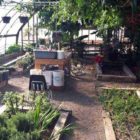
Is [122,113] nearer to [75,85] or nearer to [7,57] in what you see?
[75,85]

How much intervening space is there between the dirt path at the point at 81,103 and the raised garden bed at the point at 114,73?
1.21 ft

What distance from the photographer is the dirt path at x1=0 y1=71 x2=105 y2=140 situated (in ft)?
16.5

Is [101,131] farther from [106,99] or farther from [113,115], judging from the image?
[106,99]

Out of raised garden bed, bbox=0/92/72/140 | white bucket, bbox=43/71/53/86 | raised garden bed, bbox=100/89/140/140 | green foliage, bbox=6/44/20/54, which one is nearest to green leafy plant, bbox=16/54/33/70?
white bucket, bbox=43/71/53/86

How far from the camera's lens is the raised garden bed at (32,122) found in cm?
390

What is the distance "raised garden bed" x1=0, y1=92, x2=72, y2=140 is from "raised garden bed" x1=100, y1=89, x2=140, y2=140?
0.79 metres

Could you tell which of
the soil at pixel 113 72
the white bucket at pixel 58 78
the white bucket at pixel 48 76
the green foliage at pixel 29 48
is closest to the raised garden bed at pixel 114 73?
the soil at pixel 113 72

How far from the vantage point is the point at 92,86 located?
8172 millimetres

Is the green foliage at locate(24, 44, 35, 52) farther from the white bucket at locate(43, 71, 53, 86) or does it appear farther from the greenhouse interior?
the white bucket at locate(43, 71, 53, 86)

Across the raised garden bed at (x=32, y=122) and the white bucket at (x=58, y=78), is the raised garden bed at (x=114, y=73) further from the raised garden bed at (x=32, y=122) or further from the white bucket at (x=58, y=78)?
the raised garden bed at (x=32, y=122)

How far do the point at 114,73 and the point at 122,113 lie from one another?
4288mm

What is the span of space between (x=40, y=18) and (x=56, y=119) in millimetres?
7531

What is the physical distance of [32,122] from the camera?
4.35m

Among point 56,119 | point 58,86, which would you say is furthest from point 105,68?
point 56,119
